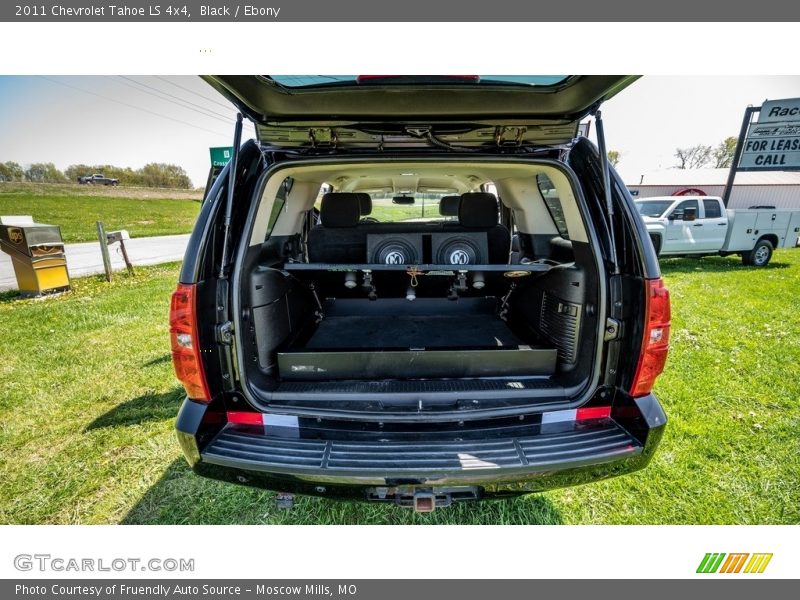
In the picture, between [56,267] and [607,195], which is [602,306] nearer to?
[607,195]

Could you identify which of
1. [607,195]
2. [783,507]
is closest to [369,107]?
[607,195]

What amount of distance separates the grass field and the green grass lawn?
1250cm

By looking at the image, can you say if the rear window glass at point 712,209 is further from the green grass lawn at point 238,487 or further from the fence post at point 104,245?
the fence post at point 104,245

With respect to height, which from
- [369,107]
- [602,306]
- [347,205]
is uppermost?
[369,107]

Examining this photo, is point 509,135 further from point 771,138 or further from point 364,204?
point 771,138

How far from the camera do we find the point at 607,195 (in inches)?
64.9

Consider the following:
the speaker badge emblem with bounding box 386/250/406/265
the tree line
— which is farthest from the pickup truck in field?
the speaker badge emblem with bounding box 386/250/406/265

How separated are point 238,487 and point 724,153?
5735 centimetres

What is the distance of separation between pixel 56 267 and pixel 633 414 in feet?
28.3

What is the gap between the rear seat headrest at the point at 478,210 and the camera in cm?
280

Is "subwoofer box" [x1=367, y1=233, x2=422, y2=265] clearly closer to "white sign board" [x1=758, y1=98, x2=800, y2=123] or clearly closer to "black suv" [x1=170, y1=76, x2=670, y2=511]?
"black suv" [x1=170, y1=76, x2=670, y2=511]

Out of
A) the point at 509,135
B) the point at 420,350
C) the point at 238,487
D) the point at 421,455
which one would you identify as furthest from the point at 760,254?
the point at 238,487

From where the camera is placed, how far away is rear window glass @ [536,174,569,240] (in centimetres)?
259

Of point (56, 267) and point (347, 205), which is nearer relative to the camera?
point (347, 205)
